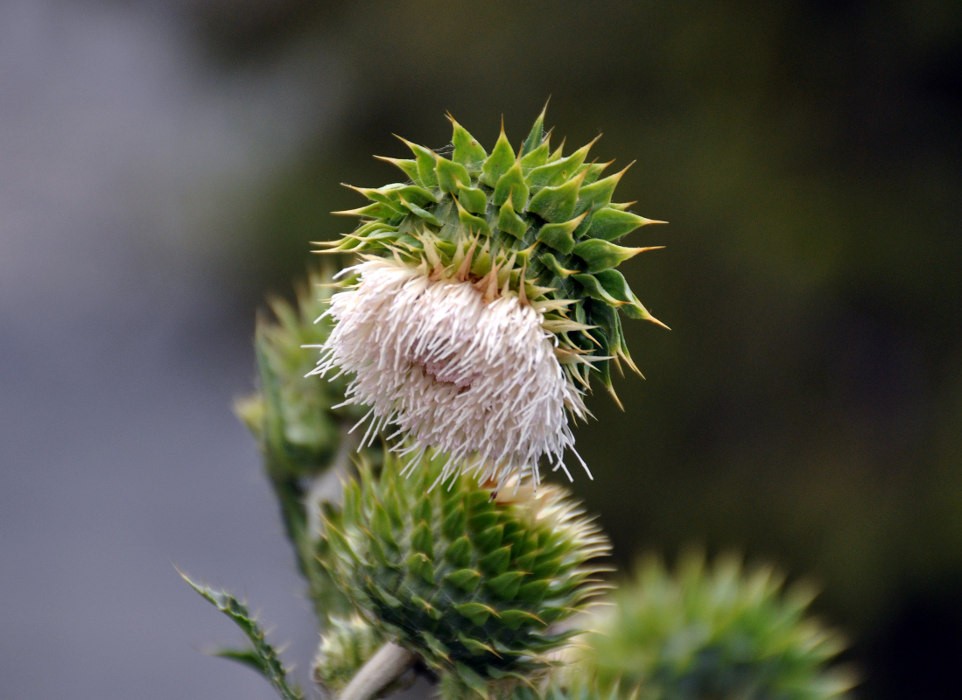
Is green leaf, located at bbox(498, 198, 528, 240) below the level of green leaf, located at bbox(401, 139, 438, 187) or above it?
below

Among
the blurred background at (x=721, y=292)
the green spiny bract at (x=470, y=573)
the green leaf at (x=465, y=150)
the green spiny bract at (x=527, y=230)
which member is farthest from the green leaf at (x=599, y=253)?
the blurred background at (x=721, y=292)

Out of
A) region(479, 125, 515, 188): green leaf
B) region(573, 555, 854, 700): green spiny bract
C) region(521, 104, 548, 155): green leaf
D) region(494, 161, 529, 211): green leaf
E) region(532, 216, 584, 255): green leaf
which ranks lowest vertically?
region(573, 555, 854, 700): green spiny bract

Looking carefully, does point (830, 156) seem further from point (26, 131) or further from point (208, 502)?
point (26, 131)

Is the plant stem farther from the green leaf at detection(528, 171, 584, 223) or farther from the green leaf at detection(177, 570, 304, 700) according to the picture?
the green leaf at detection(528, 171, 584, 223)

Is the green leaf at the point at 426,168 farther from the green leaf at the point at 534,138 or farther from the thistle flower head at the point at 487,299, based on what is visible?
the green leaf at the point at 534,138

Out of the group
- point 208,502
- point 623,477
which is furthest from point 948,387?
point 208,502

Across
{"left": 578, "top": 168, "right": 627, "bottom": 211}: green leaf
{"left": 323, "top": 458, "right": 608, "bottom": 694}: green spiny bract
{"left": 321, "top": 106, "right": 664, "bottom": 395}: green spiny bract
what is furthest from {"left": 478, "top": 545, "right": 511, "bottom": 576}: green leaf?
{"left": 578, "top": 168, "right": 627, "bottom": 211}: green leaf

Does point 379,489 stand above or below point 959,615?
above

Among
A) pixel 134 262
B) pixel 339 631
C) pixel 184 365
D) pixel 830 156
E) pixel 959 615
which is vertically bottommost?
pixel 959 615
